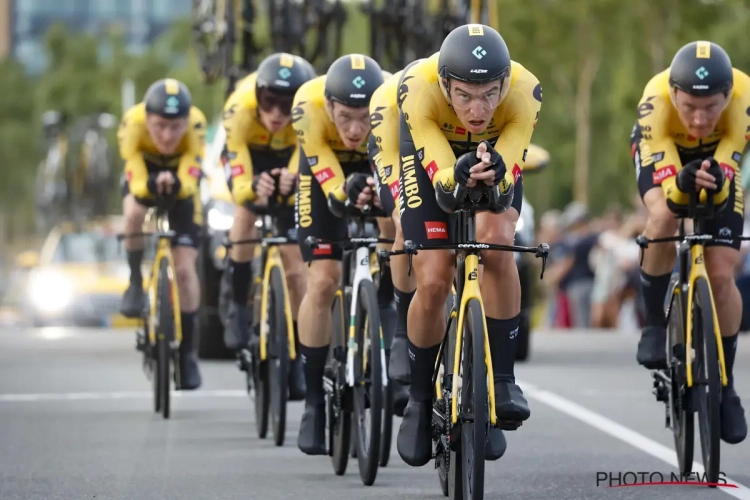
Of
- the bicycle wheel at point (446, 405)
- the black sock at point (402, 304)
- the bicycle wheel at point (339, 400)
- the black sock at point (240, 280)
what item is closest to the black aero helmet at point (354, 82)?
the bicycle wheel at point (339, 400)

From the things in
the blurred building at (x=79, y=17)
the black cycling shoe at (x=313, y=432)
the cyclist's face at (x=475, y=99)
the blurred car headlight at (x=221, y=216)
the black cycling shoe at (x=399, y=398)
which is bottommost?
the black cycling shoe at (x=313, y=432)

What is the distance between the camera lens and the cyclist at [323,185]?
9.95 metres

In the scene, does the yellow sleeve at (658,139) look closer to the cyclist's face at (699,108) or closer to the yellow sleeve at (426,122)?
the cyclist's face at (699,108)

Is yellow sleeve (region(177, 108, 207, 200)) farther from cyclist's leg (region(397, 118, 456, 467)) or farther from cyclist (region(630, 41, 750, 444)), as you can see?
cyclist's leg (region(397, 118, 456, 467))

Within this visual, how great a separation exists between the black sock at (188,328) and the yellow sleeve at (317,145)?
2.97 m

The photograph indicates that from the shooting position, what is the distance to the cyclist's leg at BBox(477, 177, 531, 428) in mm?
7883

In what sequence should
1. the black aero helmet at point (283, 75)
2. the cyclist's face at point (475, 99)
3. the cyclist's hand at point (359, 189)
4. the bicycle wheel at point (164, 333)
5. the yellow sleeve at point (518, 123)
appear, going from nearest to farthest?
the cyclist's face at point (475, 99) < the yellow sleeve at point (518, 123) < the cyclist's hand at point (359, 189) < the black aero helmet at point (283, 75) < the bicycle wheel at point (164, 333)

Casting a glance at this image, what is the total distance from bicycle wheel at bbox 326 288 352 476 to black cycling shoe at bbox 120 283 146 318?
433cm

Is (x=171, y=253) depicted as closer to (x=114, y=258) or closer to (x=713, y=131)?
(x=713, y=131)

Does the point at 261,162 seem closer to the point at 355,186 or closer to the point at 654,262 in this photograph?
the point at 355,186

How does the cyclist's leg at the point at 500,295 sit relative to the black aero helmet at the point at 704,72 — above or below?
below

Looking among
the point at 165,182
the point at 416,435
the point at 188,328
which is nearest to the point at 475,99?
the point at 416,435

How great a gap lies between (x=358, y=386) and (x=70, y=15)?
481ft

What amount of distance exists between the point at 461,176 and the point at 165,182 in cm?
585
